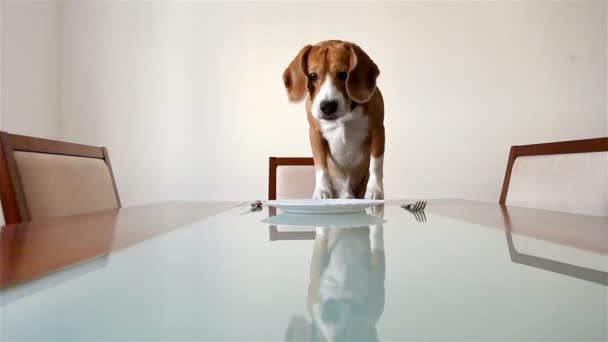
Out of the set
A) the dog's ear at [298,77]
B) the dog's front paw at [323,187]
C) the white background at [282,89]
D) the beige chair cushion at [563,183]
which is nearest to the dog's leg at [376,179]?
the dog's front paw at [323,187]

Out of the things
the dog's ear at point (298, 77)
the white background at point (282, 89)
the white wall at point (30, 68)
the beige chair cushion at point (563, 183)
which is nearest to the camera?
the dog's ear at point (298, 77)

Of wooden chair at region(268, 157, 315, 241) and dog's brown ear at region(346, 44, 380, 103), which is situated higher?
dog's brown ear at region(346, 44, 380, 103)

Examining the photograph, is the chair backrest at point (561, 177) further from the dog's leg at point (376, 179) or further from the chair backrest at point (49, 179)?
the chair backrest at point (49, 179)

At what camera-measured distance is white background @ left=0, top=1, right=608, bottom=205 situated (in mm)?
2592

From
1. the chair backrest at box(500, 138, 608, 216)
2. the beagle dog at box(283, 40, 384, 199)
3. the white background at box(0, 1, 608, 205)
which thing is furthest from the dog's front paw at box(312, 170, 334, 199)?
the white background at box(0, 1, 608, 205)

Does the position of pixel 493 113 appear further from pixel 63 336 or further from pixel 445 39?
pixel 63 336

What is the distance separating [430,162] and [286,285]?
2.54m

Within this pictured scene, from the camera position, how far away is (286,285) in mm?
213

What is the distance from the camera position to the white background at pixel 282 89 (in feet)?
8.50

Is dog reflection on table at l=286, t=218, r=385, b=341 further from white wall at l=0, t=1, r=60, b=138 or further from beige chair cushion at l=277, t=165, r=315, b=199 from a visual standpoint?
white wall at l=0, t=1, r=60, b=138

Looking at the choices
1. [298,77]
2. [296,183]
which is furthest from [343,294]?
[296,183]

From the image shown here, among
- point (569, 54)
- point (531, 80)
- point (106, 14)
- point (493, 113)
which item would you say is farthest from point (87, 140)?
point (569, 54)

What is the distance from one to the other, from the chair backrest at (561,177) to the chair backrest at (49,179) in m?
1.34

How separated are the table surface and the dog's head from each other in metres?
0.45
